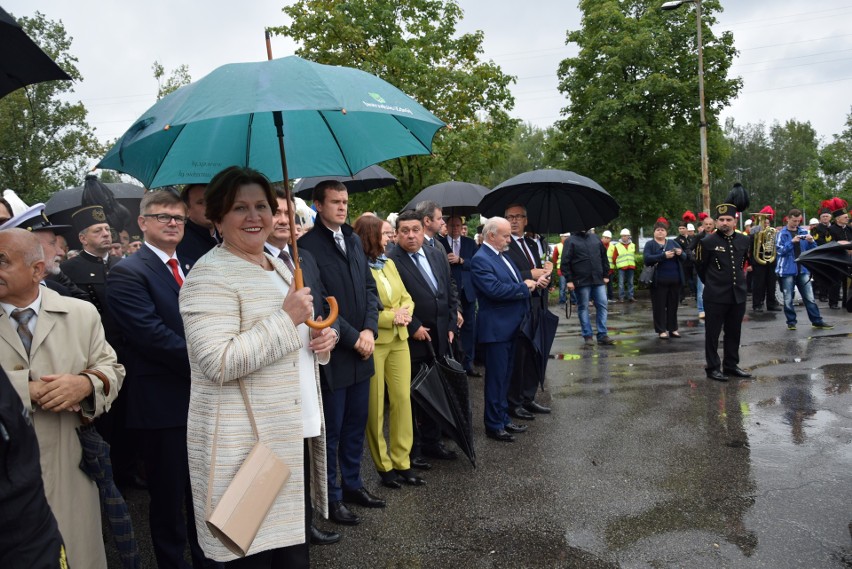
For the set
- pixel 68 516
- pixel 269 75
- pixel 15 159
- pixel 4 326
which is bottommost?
pixel 68 516

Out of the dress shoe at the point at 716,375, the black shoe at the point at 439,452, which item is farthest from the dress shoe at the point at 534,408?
the dress shoe at the point at 716,375

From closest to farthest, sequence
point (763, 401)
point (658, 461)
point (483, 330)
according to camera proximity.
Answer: point (658, 461) → point (483, 330) → point (763, 401)

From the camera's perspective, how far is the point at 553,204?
7.80m

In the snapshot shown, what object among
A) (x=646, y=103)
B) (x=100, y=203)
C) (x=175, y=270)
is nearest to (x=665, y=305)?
(x=100, y=203)

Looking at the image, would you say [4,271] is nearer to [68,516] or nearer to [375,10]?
[68,516]

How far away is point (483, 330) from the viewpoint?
6.17 metres

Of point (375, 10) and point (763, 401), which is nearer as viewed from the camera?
point (763, 401)

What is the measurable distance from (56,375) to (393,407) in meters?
2.70

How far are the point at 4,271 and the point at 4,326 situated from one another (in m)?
0.23

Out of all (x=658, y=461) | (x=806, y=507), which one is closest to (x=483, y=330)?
(x=658, y=461)

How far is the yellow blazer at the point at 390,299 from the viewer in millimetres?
5004

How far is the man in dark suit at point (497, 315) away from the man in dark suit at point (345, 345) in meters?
1.65

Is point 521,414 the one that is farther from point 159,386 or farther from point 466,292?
point 159,386

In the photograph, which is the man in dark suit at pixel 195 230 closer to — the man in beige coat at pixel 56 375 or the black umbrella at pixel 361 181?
the man in beige coat at pixel 56 375
